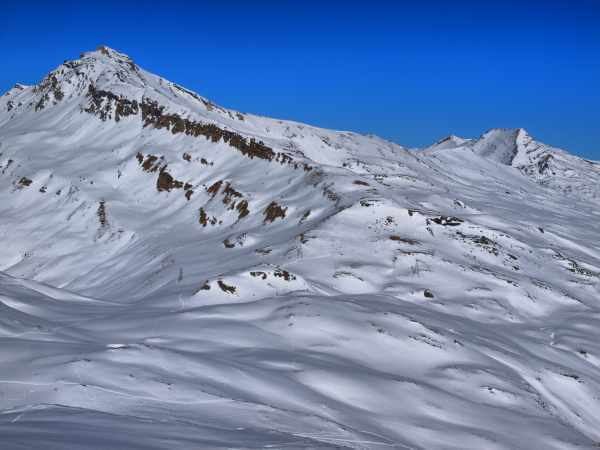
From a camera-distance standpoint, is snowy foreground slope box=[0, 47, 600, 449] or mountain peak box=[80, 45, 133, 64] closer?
snowy foreground slope box=[0, 47, 600, 449]

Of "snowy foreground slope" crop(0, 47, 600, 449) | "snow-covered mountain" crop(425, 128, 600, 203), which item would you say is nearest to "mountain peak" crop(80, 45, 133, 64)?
"snowy foreground slope" crop(0, 47, 600, 449)

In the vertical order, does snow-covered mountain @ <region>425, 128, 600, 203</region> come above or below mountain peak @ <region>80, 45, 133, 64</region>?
above

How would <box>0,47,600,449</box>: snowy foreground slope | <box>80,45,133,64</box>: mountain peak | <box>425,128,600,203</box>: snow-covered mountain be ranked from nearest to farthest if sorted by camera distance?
<box>0,47,600,449</box>: snowy foreground slope < <box>80,45,133,64</box>: mountain peak < <box>425,128,600,203</box>: snow-covered mountain

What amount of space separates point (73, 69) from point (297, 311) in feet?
228

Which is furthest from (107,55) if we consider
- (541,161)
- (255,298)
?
(541,161)

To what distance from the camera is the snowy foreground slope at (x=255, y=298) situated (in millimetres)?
11547

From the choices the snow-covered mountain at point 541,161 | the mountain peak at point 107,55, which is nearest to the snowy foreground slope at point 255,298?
the mountain peak at point 107,55

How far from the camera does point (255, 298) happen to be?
982 inches

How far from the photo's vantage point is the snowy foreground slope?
37.9 ft

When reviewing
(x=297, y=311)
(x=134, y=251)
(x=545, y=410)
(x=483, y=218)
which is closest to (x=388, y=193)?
(x=483, y=218)

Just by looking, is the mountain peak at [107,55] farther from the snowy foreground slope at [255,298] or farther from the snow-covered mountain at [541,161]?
the snow-covered mountain at [541,161]

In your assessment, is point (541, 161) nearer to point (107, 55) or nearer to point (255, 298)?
point (107, 55)

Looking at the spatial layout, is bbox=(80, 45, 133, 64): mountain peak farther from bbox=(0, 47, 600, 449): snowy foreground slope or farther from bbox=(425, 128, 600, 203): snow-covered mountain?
bbox=(425, 128, 600, 203): snow-covered mountain

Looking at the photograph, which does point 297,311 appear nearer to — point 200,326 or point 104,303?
point 200,326
